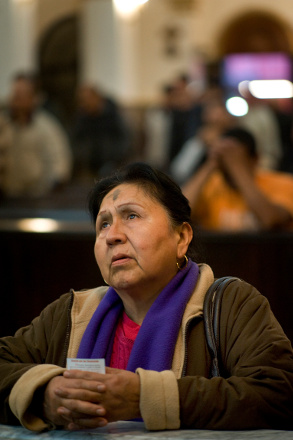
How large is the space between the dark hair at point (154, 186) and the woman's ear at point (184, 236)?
16mm

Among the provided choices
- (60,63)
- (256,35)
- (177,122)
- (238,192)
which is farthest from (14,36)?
(238,192)

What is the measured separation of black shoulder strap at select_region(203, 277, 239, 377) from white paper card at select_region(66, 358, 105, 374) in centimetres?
31

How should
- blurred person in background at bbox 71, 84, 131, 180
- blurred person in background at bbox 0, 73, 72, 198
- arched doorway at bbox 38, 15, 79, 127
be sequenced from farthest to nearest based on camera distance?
arched doorway at bbox 38, 15, 79, 127
blurred person in background at bbox 71, 84, 131, 180
blurred person in background at bbox 0, 73, 72, 198

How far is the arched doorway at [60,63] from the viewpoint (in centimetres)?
2266

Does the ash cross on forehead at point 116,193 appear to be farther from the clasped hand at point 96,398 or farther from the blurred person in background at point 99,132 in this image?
the blurred person in background at point 99,132

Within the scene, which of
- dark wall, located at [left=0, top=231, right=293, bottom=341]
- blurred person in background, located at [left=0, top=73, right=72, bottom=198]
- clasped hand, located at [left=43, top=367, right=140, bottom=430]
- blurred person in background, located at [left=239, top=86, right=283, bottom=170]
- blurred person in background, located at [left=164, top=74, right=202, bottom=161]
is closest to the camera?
clasped hand, located at [left=43, top=367, right=140, bottom=430]

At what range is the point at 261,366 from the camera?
1.97 meters

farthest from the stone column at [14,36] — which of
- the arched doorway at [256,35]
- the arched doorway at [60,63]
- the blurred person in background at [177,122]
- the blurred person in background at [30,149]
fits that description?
the blurred person in background at [30,149]

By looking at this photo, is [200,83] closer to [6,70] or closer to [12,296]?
[6,70]

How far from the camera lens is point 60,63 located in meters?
23.0

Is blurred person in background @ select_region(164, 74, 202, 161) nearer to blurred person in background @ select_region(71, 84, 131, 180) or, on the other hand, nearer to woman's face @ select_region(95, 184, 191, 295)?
blurred person in background @ select_region(71, 84, 131, 180)

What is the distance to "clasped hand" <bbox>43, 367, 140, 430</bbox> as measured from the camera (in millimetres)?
1881

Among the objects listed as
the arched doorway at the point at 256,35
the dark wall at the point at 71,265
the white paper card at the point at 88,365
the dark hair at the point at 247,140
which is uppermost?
the arched doorway at the point at 256,35

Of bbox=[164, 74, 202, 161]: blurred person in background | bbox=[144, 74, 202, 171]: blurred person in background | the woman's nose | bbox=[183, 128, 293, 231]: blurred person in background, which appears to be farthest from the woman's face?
bbox=[164, 74, 202, 161]: blurred person in background
